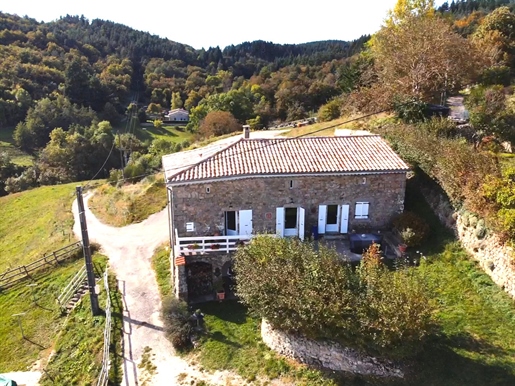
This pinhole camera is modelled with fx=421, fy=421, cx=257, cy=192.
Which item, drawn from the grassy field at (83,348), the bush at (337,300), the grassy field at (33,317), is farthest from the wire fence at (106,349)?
the bush at (337,300)

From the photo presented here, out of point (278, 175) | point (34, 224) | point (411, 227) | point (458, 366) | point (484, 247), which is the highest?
point (278, 175)

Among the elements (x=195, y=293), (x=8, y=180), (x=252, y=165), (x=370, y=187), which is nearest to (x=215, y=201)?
(x=252, y=165)

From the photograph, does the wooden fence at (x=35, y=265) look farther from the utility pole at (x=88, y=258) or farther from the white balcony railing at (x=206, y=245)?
the white balcony railing at (x=206, y=245)

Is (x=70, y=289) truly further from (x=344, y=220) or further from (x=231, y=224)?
(x=344, y=220)

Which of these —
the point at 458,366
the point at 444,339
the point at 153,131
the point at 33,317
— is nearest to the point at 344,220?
the point at 444,339

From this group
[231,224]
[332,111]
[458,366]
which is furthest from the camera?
[332,111]

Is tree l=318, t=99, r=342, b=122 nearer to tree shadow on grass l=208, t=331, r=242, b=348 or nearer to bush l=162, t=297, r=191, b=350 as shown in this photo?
bush l=162, t=297, r=191, b=350

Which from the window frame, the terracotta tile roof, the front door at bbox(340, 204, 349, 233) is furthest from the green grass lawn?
the terracotta tile roof

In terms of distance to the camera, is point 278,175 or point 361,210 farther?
point 361,210
